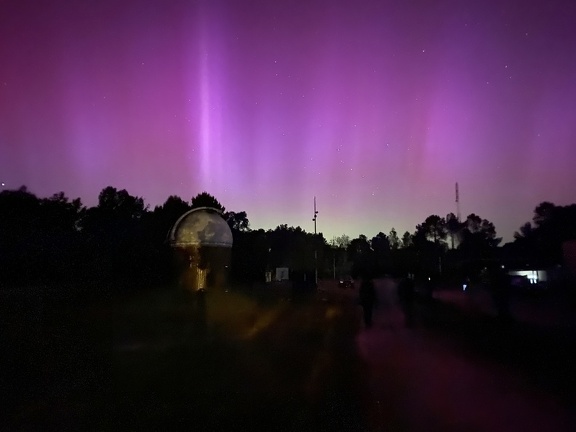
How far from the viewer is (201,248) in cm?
4312

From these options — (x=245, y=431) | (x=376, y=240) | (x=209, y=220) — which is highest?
(x=376, y=240)

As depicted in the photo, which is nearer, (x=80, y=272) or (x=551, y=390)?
(x=551, y=390)

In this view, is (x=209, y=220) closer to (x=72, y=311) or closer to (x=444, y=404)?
A: (x=72, y=311)

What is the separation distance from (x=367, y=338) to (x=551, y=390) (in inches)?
313

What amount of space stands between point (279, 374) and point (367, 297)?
999cm

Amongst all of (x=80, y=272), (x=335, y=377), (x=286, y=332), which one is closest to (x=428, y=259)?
(x=80, y=272)

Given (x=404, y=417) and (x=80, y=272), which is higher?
(x=80, y=272)

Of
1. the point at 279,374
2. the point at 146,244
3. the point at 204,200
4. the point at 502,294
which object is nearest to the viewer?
the point at 279,374

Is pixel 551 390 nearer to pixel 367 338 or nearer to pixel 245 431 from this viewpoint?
pixel 245 431

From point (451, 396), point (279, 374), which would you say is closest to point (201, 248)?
point (279, 374)

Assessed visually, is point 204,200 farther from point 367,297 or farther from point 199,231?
point 367,297

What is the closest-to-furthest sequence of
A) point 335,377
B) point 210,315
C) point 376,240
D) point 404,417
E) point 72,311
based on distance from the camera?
point 404,417 → point 335,377 → point 72,311 → point 210,315 → point 376,240

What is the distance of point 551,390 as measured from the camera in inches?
371

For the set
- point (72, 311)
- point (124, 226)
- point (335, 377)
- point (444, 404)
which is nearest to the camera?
point (444, 404)
